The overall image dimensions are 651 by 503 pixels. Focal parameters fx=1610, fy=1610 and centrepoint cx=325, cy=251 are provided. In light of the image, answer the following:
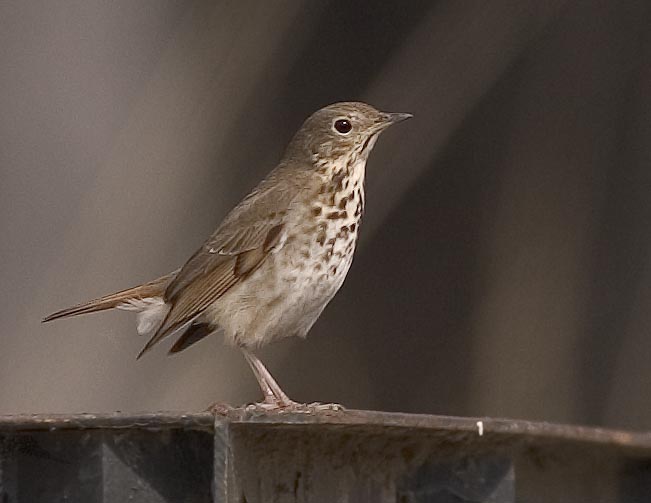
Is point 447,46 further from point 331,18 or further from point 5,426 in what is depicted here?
point 5,426

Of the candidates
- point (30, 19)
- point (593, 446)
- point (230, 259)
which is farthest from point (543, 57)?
point (593, 446)

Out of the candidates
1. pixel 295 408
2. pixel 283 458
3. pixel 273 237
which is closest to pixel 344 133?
pixel 273 237

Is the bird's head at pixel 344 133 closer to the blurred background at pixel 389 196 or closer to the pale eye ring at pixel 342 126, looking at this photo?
the pale eye ring at pixel 342 126

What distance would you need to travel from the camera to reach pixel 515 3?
7.19 meters

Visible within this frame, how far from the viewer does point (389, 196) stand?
285 inches

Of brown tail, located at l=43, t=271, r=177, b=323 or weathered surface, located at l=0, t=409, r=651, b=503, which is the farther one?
brown tail, located at l=43, t=271, r=177, b=323

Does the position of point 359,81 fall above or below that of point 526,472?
above

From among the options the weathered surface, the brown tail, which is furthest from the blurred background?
the weathered surface

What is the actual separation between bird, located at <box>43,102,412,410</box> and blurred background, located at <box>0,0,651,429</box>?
1761 millimetres

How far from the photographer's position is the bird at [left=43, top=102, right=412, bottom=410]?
14.8ft

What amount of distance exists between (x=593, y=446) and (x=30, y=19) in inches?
193

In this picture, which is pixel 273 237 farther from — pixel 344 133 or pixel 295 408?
pixel 295 408

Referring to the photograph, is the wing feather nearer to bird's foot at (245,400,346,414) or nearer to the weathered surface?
bird's foot at (245,400,346,414)

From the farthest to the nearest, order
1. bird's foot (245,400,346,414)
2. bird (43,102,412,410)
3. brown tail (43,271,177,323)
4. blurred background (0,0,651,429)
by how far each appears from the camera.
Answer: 1. blurred background (0,0,651,429)
2. brown tail (43,271,177,323)
3. bird (43,102,412,410)
4. bird's foot (245,400,346,414)
